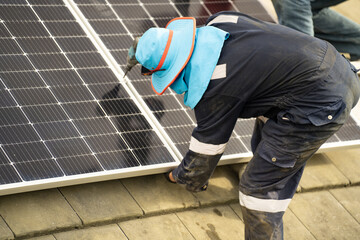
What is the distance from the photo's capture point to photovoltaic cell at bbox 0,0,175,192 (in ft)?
17.2

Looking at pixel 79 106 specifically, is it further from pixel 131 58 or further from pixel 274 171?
pixel 274 171

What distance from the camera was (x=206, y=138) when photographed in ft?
16.8

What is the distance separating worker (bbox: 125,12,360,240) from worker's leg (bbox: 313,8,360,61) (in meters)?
3.27

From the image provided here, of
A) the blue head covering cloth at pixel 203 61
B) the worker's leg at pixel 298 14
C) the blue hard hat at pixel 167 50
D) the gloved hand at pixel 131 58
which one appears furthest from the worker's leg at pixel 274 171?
the worker's leg at pixel 298 14

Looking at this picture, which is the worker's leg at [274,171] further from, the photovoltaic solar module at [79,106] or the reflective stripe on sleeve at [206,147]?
the photovoltaic solar module at [79,106]

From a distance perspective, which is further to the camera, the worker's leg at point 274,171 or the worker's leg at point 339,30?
the worker's leg at point 339,30

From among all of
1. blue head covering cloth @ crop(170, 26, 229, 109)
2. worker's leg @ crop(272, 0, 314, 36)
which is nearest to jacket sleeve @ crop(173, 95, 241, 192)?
blue head covering cloth @ crop(170, 26, 229, 109)

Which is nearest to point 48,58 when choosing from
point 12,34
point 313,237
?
point 12,34

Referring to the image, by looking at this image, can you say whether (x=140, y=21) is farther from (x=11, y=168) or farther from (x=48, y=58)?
(x=11, y=168)

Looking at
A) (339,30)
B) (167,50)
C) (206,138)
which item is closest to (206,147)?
(206,138)

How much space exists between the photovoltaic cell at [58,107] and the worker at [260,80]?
2.77 ft

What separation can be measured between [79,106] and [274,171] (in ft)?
6.24

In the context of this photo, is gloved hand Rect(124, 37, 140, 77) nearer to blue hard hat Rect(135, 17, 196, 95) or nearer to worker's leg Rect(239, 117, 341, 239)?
blue hard hat Rect(135, 17, 196, 95)

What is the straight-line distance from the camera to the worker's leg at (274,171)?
489 cm
